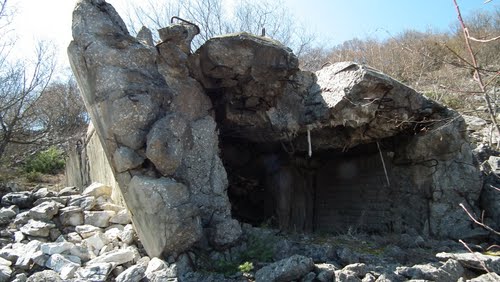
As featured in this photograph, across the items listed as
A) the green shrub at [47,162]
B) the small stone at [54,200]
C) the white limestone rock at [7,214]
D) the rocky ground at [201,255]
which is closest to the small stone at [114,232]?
the rocky ground at [201,255]

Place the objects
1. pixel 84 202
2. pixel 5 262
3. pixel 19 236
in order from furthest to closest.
Answer: pixel 84 202 < pixel 19 236 < pixel 5 262

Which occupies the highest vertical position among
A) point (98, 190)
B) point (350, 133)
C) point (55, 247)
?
point (350, 133)

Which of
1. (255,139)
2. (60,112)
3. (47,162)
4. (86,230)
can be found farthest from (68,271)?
(60,112)

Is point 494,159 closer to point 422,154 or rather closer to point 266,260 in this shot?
point 422,154

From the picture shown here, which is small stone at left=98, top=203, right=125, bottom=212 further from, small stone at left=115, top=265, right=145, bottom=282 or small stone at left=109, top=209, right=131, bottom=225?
small stone at left=115, top=265, right=145, bottom=282

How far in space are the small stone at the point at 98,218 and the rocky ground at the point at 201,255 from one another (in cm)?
1

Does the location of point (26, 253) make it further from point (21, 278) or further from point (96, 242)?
point (96, 242)

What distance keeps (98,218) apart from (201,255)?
1513 mm

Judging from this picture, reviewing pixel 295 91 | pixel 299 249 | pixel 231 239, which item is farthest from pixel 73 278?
pixel 295 91

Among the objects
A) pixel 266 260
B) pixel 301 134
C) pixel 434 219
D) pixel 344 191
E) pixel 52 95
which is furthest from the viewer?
pixel 52 95

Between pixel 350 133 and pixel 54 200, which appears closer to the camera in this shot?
pixel 54 200

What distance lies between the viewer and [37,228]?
5414 mm

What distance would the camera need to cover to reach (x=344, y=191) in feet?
24.5

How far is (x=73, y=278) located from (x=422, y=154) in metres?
4.35
